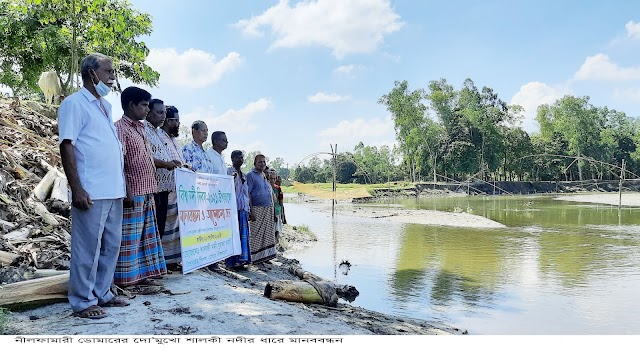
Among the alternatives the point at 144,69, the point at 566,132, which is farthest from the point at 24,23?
the point at 566,132

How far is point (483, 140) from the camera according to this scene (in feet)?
153

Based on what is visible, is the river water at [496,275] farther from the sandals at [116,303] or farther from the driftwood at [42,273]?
the driftwood at [42,273]

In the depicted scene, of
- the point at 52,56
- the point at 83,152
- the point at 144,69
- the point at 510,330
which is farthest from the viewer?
the point at 52,56

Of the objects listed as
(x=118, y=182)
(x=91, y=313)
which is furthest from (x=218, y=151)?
(x=91, y=313)

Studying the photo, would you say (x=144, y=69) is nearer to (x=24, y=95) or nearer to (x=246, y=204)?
(x=246, y=204)

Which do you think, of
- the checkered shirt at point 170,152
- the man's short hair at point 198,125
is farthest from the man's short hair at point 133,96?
the man's short hair at point 198,125

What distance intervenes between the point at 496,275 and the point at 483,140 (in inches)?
1616

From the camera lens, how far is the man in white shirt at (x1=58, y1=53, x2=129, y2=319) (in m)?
2.86

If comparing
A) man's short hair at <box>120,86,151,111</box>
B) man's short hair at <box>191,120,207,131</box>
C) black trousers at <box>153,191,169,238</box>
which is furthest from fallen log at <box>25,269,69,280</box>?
man's short hair at <box>191,120,207,131</box>

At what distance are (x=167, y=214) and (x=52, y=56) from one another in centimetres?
1031

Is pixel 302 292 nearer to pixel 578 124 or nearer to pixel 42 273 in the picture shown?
pixel 42 273

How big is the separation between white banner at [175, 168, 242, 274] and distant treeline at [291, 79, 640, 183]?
40208mm

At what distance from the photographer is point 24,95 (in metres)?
18.7

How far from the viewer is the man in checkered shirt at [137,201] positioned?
350cm
